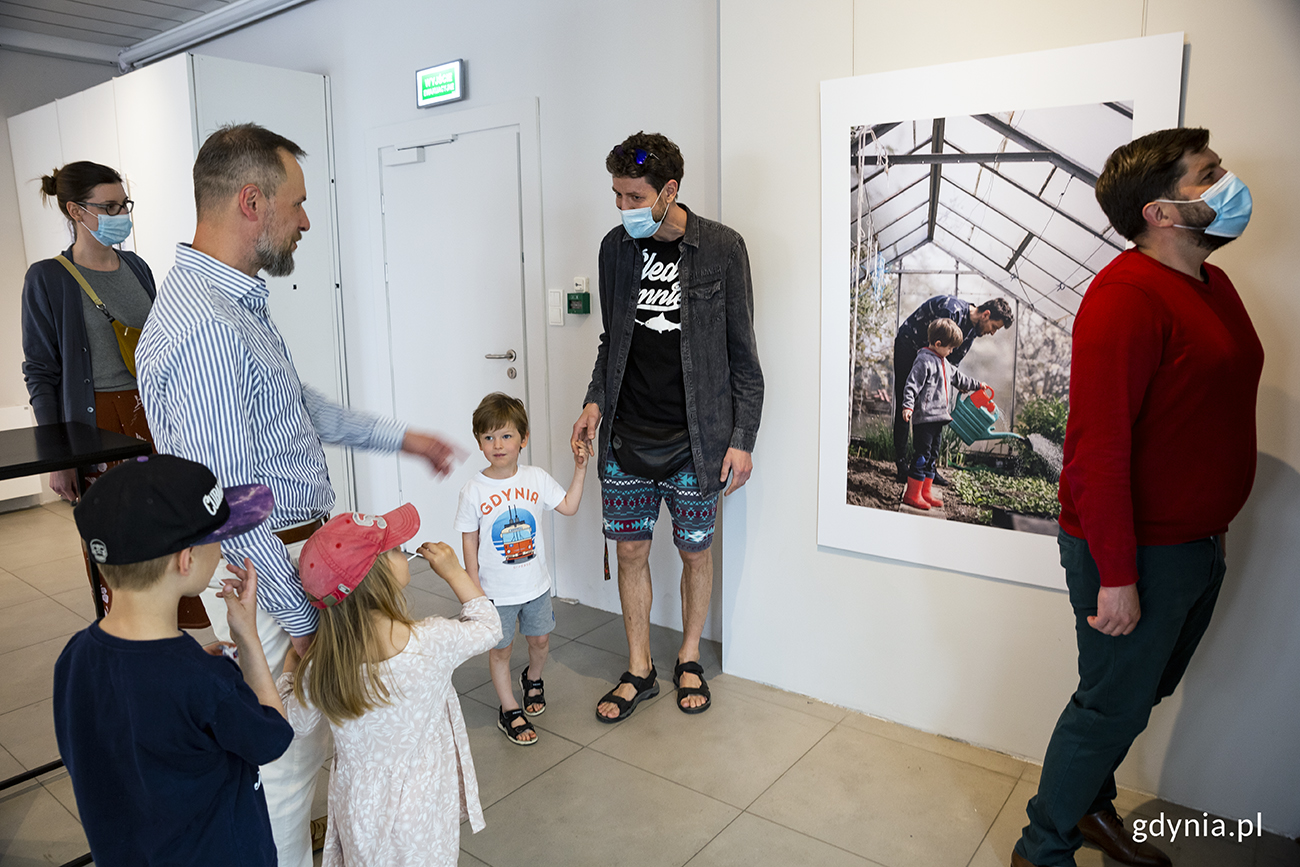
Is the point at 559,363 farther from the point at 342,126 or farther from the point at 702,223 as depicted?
the point at 342,126

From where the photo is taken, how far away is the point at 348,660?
5.13ft

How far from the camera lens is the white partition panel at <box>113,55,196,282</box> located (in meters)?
4.22

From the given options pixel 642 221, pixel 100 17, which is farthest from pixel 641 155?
pixel 100 17

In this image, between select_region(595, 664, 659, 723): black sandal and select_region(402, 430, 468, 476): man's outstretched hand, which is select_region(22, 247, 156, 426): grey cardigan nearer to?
select_region(402, 430, 468, 476): man's outstretched hand

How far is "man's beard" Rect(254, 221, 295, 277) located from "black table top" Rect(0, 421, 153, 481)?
Result: 642 millimetres

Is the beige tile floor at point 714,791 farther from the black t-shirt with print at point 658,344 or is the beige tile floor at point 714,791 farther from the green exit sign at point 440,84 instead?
the green exit sign at point 440,84

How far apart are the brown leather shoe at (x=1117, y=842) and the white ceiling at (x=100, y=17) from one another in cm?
587

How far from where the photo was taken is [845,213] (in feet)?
8.45

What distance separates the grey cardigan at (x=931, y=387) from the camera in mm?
2441

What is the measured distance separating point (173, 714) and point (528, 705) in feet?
5.68

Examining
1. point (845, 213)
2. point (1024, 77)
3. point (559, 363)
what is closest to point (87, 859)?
point (559, 363)

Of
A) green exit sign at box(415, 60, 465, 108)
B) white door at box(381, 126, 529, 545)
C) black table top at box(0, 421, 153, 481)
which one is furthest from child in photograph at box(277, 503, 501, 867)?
green exit sign at box(415, 60, 465, 108)

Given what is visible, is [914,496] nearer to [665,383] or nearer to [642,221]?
[665,383]

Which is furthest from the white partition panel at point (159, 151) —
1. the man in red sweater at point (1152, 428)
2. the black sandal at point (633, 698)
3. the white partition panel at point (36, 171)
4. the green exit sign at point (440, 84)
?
the man in red sweater at point (1152, 428)
